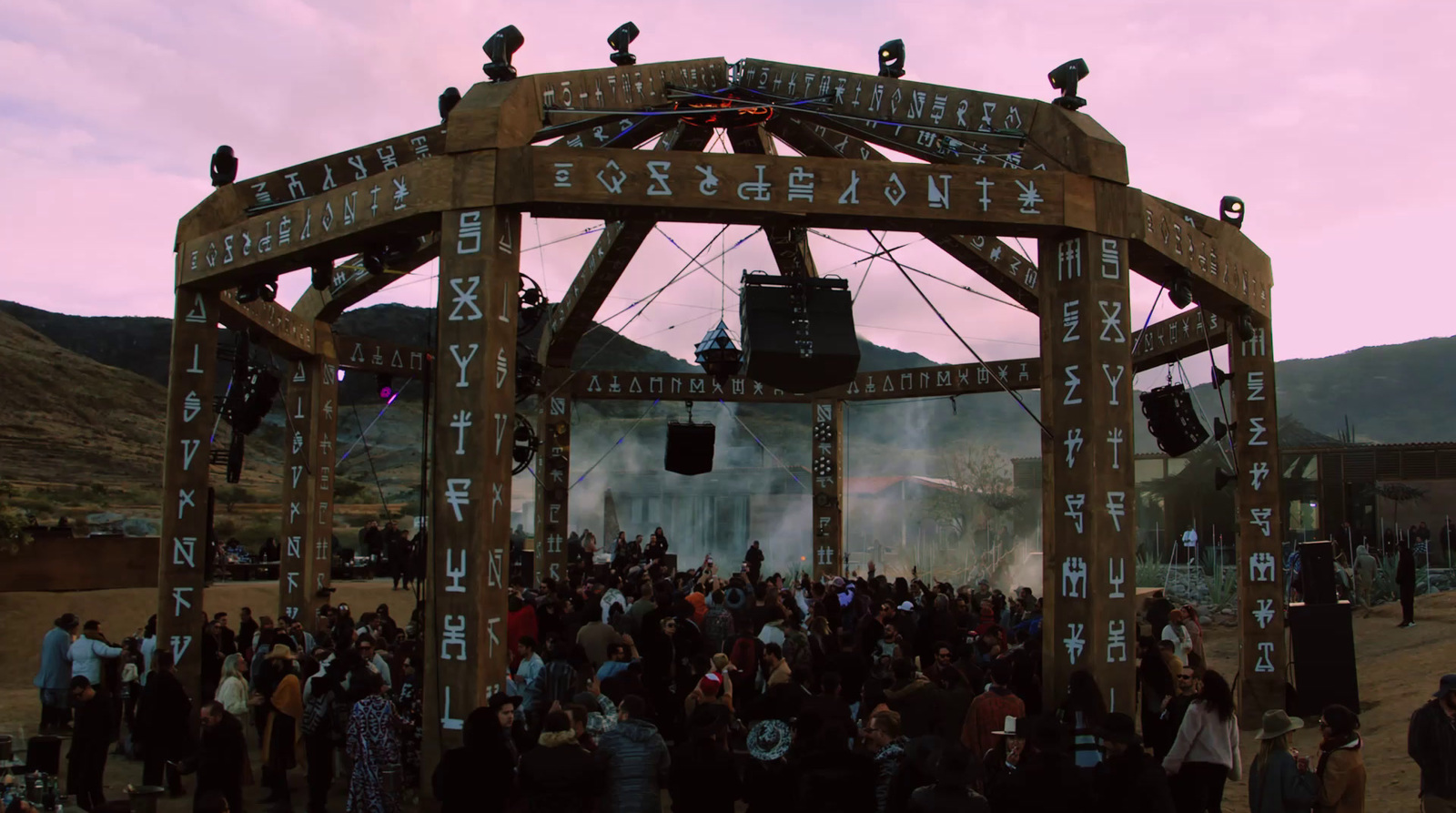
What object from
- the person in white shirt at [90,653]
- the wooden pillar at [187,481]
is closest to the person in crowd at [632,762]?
the wooden pillar at [187,481]

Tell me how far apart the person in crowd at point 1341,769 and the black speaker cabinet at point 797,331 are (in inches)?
249

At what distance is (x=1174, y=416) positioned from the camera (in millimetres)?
14328

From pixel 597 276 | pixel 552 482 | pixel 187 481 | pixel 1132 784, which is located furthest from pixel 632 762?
pixel 552 482

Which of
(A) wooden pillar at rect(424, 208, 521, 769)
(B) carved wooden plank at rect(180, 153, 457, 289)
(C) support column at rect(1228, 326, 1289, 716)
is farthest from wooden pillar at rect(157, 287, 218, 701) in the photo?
(C) support column at rect(1228, 326, 1289, 716)

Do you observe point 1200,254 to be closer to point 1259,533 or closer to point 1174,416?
point 1174,416

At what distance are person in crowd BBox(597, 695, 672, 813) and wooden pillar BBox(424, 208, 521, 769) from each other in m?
2.94

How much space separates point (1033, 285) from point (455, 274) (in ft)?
31.8

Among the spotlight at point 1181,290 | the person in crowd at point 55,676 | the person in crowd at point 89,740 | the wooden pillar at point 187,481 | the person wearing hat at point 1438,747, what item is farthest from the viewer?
the person in crowd at point 55,676

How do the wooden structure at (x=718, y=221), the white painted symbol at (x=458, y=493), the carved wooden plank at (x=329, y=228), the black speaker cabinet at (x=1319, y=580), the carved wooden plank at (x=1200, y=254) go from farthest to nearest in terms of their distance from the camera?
1. the black speaker cabinet at (x=1319, y=580)
2. the carved wooden plank at (x=1200, y=254)
3. the carved wooden plank at (x=329, y=228)
4. the wooden structure at (x=718, y=221)
5. the white painted symbol at (x=458, y=493)

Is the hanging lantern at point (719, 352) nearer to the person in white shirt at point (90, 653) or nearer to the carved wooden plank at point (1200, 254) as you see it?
the carved wooden plank at point (1200, 254)

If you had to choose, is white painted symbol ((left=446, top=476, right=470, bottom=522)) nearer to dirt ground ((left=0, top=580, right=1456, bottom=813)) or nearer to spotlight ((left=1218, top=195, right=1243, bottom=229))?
dirt ground ((left=0, top=580, right=1456, bottom=813))

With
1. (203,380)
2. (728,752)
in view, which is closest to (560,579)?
(203,380)

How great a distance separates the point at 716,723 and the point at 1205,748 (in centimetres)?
308

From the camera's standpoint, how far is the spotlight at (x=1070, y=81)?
11031 millimetres
